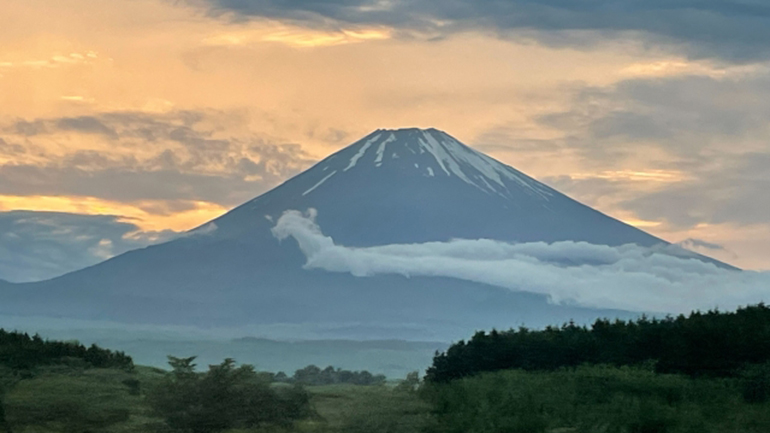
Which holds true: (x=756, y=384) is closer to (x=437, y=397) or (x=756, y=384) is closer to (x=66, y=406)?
(x=437, y=397)

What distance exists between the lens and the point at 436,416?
3180 cm

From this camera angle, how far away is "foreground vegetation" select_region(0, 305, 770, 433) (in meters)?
28.7

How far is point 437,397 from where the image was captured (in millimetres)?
35312

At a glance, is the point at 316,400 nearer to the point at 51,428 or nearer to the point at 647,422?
the point at 51,428

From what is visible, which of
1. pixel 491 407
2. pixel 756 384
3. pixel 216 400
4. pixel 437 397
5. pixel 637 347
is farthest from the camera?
pixel 637 347

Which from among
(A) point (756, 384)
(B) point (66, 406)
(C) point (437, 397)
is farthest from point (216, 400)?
(A) point (756, 384)

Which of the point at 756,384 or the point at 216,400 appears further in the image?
the point at 756,384

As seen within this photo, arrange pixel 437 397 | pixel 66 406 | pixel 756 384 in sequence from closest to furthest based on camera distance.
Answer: pixel 66 406 < pixel 756 384 < pixel 437 397

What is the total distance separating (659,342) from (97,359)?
17479mm

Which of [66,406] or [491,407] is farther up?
[491,407]

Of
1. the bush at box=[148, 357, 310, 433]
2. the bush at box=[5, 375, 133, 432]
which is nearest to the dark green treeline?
the bush at box=[148, 357, 310, 433]

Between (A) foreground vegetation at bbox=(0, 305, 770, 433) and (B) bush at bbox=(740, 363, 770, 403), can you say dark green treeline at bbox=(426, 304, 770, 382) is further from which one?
(B) bush at bbox=(740, 363, 770, 403)

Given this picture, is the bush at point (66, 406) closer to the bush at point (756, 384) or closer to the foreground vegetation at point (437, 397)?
the foreground vegetation at point (437, 397)

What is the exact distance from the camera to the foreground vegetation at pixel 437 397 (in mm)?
28719
